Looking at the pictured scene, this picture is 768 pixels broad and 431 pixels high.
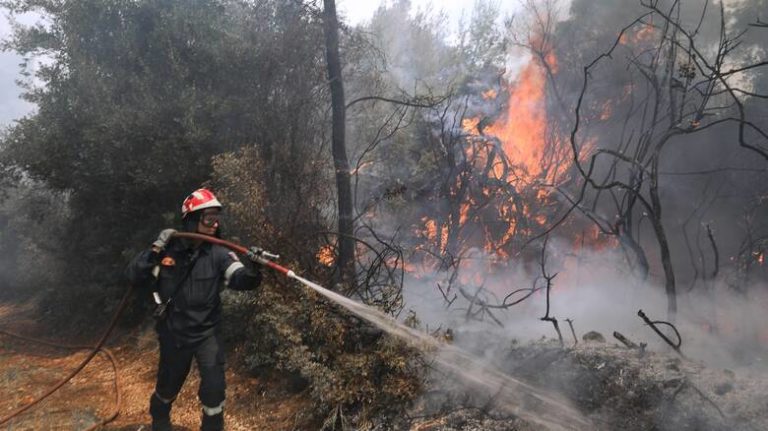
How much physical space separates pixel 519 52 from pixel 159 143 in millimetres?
13189

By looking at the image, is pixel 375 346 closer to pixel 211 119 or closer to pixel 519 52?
pixel 211 119

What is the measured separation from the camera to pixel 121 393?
20.2 feet

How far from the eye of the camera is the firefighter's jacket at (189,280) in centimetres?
413

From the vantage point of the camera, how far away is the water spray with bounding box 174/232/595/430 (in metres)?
Answer: 4.12

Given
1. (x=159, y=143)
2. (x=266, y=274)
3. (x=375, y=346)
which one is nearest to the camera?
(x=375, y=346)

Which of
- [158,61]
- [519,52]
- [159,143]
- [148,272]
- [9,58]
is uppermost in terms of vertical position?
[9,58]

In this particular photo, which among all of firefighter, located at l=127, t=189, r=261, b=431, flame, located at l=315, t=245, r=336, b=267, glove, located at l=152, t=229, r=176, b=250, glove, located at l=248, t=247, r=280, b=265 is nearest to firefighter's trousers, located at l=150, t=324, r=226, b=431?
firefighter, located at l=127, t=189, r=261, b=431

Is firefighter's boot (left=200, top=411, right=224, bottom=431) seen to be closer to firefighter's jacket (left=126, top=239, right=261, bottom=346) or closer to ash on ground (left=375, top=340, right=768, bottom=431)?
firefighter's jacket (left=126, top=239, right=261, bottom=346)

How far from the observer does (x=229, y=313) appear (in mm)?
7086

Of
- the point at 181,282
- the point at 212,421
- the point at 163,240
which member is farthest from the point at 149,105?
the point at 212,421

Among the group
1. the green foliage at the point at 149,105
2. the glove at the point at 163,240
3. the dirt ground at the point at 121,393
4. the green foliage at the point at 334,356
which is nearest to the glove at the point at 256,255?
the glove at the point at 163,240

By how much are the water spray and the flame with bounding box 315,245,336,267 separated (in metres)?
1.87

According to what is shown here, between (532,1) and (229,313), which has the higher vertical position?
(532,1)

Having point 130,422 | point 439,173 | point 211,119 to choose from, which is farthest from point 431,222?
point 130,422
